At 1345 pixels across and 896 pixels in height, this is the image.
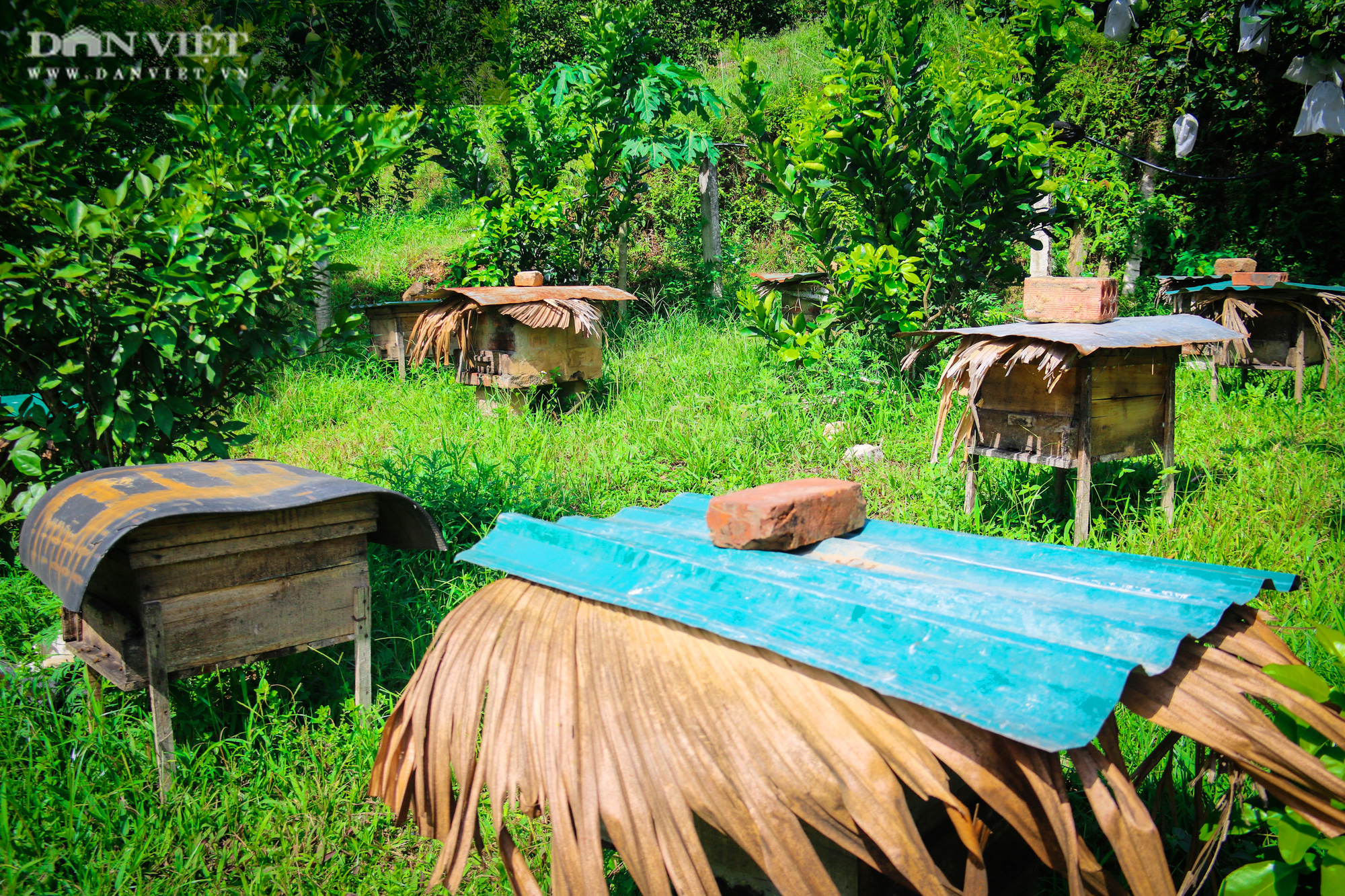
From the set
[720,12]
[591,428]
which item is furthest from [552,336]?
[720,12]

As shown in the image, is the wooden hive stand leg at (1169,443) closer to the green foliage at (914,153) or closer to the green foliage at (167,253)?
the green foliage at (914,153)

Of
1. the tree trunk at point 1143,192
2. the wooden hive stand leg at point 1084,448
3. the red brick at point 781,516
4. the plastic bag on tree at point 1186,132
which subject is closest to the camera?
the red brick at point 781,516

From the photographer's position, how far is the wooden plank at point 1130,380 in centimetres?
429

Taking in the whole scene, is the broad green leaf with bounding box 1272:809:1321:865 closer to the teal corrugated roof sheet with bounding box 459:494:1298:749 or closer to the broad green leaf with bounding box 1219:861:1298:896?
the broad green leaf with bounding box 1219:861:1298:896

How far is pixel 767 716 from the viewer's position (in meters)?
1.53

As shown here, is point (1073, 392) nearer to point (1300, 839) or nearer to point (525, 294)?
point (1300, 839)

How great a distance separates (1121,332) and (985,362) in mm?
685

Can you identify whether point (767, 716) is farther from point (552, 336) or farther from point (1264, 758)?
point (552, 336)

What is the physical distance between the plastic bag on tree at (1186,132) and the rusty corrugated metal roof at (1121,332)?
6.04 metres

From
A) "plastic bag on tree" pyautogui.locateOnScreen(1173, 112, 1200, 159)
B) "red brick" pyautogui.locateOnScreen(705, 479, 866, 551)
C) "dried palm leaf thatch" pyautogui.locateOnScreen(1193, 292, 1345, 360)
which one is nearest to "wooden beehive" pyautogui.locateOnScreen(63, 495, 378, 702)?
"red brick" pyautogui.locateOnScreen(705, 479, 866, 551)

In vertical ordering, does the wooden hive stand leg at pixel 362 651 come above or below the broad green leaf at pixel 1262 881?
below

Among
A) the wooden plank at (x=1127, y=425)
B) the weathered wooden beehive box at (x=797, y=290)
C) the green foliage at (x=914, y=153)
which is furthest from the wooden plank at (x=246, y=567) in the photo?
the weathered wooden beehive box at (x=797, y=290)

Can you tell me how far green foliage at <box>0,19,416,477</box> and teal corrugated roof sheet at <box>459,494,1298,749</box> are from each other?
6.24 ft

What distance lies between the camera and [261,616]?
2.95m
